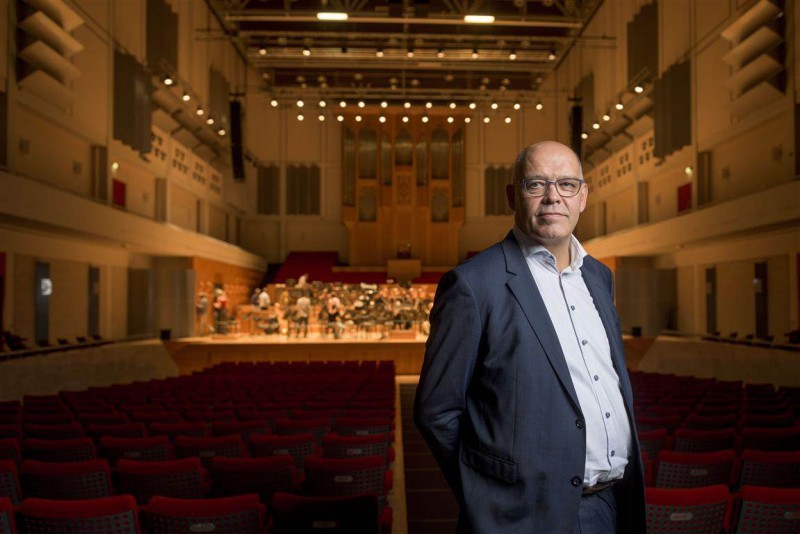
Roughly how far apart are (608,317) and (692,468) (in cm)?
186

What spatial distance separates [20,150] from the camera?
11641 mm

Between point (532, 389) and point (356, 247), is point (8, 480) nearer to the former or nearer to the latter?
point (532, 389)

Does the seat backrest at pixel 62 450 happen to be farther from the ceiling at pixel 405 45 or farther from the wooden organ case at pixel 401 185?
the wooden organ case at pixel 401 185

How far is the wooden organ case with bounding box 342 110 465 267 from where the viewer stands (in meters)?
25.7

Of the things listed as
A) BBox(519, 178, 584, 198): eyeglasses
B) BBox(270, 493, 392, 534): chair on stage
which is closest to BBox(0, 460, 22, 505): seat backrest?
BBox(270, 493, 392, 534): chair on stage

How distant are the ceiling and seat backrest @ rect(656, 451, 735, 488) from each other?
14.7 metres

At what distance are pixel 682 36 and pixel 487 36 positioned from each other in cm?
612

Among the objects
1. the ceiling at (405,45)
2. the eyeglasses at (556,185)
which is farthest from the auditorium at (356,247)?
the ceiling at (405,45)

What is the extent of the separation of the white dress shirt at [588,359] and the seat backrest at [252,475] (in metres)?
1.88

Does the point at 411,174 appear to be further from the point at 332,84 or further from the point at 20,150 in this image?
the point at 20,150

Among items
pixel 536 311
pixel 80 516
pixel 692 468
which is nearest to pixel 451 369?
pixel 536 311

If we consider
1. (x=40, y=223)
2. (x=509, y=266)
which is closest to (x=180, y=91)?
(x=40, y=223)

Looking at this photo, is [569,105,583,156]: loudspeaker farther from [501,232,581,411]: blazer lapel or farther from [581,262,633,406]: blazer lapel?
[501,232,581,411]: blazer lapel

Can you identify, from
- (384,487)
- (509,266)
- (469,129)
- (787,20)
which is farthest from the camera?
(469,129)
